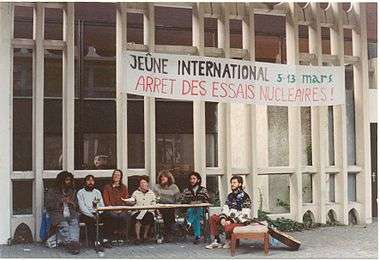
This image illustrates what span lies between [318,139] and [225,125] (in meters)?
1.92

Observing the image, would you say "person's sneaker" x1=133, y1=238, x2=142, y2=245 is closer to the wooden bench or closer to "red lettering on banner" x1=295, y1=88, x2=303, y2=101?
the wooden bench

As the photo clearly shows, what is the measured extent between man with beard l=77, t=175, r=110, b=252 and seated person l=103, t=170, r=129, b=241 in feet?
0.63

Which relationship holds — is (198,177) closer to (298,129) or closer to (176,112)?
(298,129)

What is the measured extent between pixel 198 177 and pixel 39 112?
2683 millimetres

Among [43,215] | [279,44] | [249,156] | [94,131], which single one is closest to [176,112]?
[94,131]

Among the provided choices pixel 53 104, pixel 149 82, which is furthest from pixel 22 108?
pixel 149 82

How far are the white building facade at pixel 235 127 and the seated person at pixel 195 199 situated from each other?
2.26ft

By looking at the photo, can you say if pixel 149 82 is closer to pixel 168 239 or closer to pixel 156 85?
pixel 156 85

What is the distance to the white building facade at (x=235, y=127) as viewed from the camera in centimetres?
859

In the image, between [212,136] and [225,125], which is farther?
[212,136]

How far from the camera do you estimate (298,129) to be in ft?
32.7

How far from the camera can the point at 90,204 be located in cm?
818

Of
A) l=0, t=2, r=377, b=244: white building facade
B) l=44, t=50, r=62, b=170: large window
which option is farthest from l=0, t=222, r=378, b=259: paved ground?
l=44, t=50, r=62, b=170: large window

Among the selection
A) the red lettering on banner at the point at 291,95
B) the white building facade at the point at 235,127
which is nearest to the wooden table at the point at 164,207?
the white building facade at the point at 235,127
